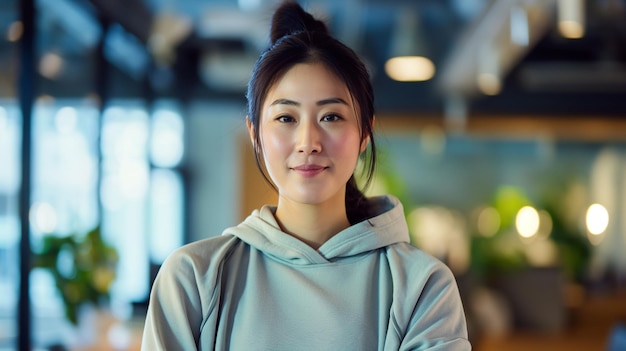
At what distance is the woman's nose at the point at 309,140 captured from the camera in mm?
1320

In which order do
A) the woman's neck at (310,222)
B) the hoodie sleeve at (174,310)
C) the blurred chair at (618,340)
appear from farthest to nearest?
the blurred chair at (618,340), the woman's neck at (310,222), the hoodie sleeve at (174,310)

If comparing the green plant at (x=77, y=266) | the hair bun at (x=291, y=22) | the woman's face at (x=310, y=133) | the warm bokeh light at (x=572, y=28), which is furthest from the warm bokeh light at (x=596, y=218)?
the woman's face at (x=310, y=133)

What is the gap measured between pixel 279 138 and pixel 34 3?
329 centimetres

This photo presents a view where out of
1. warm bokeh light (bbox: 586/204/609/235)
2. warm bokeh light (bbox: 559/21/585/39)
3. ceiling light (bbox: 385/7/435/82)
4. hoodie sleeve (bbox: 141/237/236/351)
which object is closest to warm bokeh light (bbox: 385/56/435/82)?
ceiling light (bbox: 385/7/435/82)

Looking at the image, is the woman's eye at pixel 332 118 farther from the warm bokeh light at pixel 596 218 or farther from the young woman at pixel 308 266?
the warm bokeh light at pixel 596 218

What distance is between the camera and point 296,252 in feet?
4.50

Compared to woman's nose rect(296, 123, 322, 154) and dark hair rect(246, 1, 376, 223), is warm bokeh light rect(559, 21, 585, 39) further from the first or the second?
woman's nose rect(296, 123, 322, 154)

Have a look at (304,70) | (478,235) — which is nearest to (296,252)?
(304,70)

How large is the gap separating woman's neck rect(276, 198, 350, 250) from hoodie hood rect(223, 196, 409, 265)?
2 cm

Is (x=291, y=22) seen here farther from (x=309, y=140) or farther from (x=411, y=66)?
(x=411, y=66)

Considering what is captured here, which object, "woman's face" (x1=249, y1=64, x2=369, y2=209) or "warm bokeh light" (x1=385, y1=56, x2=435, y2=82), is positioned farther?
"warm bokeh light" (x1=385, y1=56, x2=435, y2=82)

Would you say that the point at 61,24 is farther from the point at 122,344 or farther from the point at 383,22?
the point at 383,22

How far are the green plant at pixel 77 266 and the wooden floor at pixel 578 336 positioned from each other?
209 centimetres

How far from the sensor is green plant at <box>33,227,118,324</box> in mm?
4355
